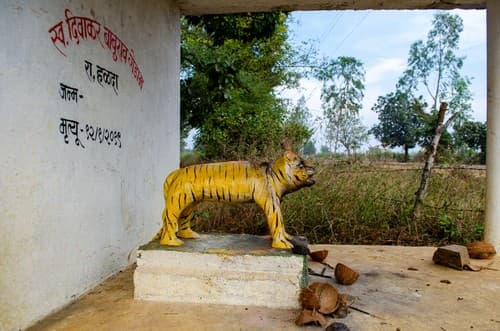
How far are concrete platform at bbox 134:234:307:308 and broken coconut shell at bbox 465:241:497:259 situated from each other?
2333 mm

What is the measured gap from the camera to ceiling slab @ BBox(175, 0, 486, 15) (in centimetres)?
443

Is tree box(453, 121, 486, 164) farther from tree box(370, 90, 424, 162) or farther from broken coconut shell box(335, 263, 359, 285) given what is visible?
broken coconut shell box(335, 263, 359, 285)

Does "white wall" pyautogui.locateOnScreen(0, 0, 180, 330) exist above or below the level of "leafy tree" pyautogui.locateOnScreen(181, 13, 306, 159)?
below

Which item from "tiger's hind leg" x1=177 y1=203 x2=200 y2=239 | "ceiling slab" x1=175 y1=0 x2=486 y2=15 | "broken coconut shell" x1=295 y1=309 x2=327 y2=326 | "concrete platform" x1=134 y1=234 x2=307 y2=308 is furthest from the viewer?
"ceiling slab" x1=175 y1=0 x2=486 y2=15

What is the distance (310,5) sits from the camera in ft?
15.1

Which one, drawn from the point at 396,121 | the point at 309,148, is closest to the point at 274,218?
the point at 309,148

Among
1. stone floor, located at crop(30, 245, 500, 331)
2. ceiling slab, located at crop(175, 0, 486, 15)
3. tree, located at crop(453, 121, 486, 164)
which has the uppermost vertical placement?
ceiling slab, located at crop(175, 0, 486, 15)

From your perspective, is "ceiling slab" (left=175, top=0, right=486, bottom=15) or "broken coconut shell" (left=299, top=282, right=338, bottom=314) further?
"ceiling slab" (left=175, top=0, right=486, bottom=15)

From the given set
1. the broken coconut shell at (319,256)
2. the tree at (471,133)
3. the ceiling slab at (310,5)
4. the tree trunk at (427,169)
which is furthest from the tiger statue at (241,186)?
the tree at (471,133)

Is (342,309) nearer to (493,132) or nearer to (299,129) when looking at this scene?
(493,132)

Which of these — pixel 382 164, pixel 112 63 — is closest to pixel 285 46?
pixel 382 164

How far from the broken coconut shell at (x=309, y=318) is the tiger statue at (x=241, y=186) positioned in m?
0.52

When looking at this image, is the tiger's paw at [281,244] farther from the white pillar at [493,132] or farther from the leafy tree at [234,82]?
the leafy tree at [234,82]

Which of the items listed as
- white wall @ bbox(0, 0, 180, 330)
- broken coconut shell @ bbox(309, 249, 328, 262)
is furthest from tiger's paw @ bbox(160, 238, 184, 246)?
broken coconut shell @ bbox(309, 249, 328, 262)
